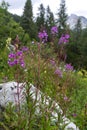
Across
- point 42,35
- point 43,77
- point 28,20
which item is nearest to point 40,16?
point 28,20

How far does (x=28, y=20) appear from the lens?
55094mm

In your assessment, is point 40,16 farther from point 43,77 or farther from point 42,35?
point 42,35

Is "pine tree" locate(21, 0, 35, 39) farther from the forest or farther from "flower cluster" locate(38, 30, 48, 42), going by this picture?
"flower cluster" locate(38, 30, 48, 42)

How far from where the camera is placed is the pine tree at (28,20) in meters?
51.7

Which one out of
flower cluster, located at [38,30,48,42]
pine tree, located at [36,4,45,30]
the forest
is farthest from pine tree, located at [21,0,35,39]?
flower cluster, located at [38,30,48,42]

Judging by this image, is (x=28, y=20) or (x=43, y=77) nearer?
(x=43, y=77)

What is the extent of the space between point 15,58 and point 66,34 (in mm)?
829

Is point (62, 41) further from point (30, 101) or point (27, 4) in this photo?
point (27, 4)

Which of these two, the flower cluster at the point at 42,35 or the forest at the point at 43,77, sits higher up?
the flower cluster at the point at 42,35

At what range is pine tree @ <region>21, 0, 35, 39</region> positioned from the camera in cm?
5166

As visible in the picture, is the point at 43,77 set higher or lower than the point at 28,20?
higher

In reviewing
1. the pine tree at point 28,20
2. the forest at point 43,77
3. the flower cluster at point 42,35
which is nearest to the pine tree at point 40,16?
the pine tree at point 28,20

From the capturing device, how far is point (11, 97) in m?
4.78

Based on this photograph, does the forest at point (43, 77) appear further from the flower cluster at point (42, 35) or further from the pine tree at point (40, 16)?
the pine tree at point (40, 16)
